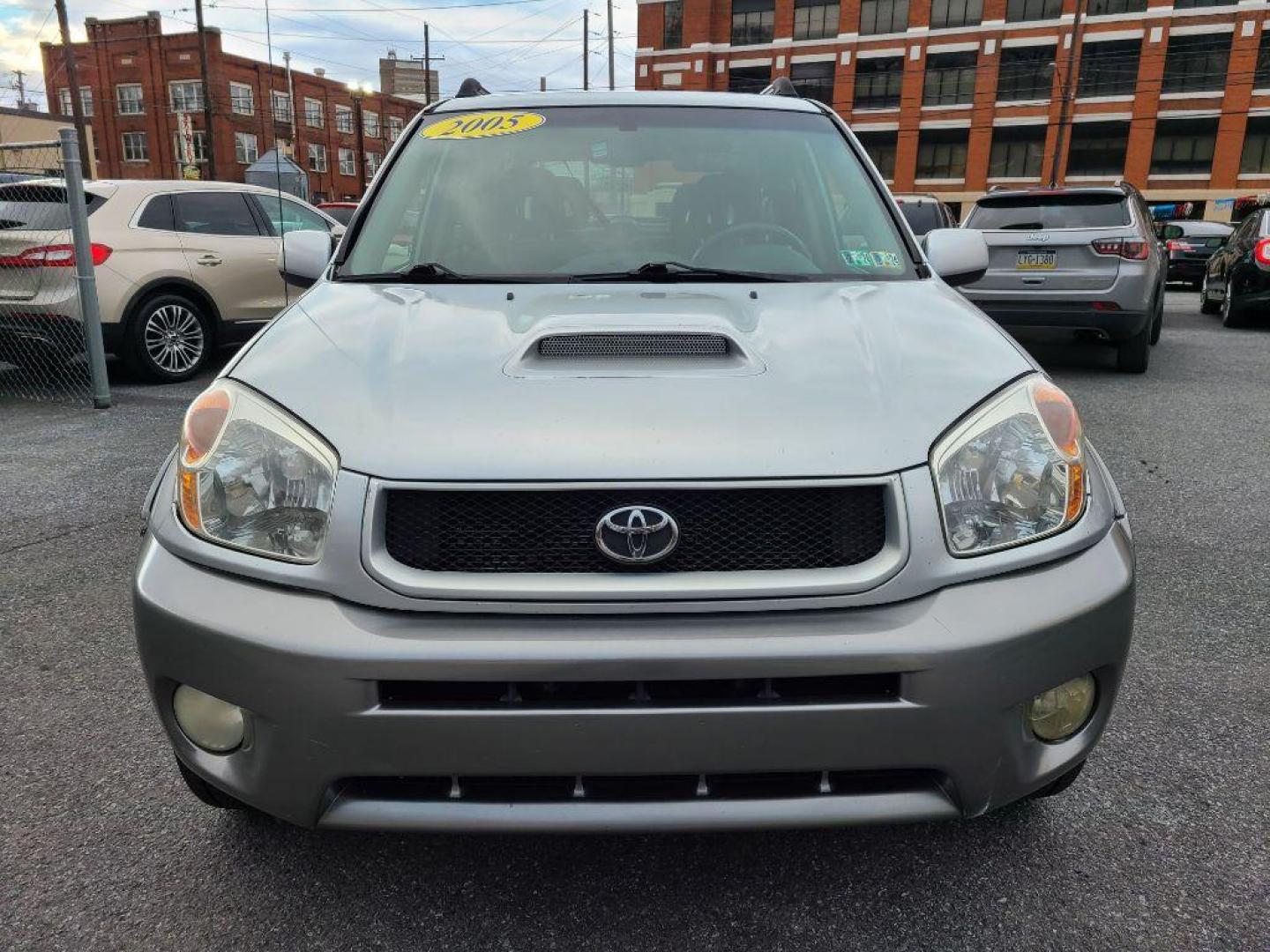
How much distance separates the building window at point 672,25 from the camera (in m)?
52.0

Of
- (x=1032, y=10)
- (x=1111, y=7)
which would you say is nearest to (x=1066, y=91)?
(x=1111, y=7)

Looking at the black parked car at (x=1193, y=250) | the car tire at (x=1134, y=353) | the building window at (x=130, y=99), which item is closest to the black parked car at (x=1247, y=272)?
the car tire at (x=1134, y=353)

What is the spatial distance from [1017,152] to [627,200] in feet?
164

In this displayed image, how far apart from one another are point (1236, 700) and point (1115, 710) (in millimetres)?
363

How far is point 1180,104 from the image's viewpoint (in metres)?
43.4

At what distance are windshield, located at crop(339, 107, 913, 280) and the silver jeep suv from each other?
520 centimetres

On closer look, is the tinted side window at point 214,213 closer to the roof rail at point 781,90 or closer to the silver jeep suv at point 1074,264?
the roof rail at point 781,90

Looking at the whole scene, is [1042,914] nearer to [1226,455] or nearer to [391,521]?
[391,521]

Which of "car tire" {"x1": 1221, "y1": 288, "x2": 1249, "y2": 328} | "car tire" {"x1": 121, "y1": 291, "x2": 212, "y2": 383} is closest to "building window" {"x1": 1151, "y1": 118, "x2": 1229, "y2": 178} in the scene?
"car tire" {"x1": 1221, "y1": 288, "x2": 1249, "y2": 328}

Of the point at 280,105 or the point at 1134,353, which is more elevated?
the point at 280,105

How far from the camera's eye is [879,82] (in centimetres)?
4888

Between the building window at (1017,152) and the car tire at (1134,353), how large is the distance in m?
42.7

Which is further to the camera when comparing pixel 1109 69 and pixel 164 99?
pixel 164 99

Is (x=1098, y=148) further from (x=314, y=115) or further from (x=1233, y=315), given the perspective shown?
(x=314, y=115)
